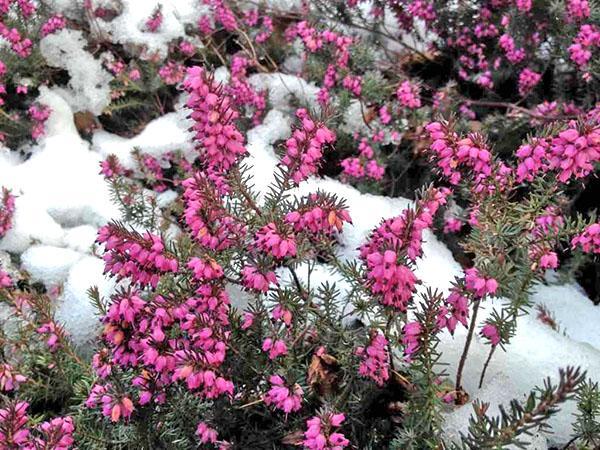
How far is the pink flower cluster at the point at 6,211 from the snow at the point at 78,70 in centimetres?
121

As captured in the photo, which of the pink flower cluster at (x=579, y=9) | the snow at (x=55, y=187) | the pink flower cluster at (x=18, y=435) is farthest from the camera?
the snow at (x=55, y=187)

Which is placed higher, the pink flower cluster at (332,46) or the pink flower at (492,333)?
the pink flower cluster at (332,46)

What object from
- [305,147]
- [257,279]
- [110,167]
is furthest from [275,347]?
[110,167]

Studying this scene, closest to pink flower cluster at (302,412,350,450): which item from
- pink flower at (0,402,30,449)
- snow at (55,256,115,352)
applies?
pink flower at (0,402,30,449)

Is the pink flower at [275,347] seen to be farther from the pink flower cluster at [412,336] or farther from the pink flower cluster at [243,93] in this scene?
the pink flower cluster at [243,93]

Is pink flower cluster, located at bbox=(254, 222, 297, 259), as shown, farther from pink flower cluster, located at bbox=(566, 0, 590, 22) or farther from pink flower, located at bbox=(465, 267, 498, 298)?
pink flower cluster, located at bbox=(566, 0, 590, 22)

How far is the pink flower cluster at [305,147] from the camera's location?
74.9 inches

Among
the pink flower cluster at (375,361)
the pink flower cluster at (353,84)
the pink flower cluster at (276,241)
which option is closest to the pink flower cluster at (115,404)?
the pink flower cluster at (276,241)

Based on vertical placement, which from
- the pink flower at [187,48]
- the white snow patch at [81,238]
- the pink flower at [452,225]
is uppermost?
the pink flower at [187,48]

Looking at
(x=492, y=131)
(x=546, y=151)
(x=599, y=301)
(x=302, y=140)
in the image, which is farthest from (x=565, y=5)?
(x=302, y=140)

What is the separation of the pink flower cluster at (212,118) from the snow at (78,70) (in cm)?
311

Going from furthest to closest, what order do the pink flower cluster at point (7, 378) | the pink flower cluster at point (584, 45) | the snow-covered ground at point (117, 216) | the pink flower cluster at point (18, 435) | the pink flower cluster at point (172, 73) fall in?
the pink flower cluster at point (172, 73), the pink flower cluster at point (584, 45), the snow-covered ground at point (117, 216), the pink flower cluster at point (7, 378), the pink flower cluster at point (18, 435)

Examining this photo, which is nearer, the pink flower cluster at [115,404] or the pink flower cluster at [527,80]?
the pink flower cluster at [115,404]

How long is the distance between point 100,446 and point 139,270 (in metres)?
0.77
